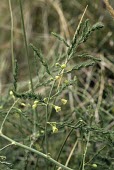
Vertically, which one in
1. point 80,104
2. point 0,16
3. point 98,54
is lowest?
point 80,104

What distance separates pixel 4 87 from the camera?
186cm

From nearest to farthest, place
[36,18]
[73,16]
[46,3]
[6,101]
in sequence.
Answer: [6,101] < [73,16] < [46,3] < [36,18]

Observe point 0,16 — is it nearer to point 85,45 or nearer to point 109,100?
point 85,45

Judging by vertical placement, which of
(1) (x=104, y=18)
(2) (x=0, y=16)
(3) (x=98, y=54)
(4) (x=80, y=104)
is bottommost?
(4) (x=80, y=104)

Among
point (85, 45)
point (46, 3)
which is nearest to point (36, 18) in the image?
point (46, 3)

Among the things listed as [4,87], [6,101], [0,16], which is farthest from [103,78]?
[0,16]

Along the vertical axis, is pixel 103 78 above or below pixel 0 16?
below

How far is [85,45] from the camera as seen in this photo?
65.6 inches

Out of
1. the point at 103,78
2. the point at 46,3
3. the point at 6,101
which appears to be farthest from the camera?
the point at 46,3

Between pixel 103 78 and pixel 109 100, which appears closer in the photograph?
pixel 109 100

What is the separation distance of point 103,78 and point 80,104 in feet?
0.40

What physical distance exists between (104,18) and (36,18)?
55cm

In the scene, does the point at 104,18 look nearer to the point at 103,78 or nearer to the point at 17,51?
the point at 103,78

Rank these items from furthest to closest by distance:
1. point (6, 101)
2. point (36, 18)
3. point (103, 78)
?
1. point (36, 18)
2. point (103, 78)
3. point (6, 101)
